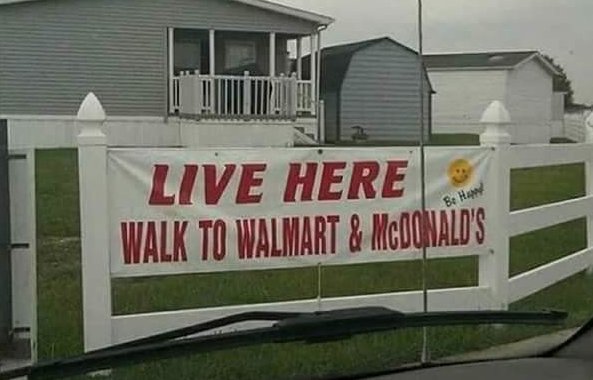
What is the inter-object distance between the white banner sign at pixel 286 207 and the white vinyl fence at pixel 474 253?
0.32 feet

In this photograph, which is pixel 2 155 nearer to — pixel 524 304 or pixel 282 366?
pixel 282 366

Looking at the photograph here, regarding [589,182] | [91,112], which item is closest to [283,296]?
[91,112]

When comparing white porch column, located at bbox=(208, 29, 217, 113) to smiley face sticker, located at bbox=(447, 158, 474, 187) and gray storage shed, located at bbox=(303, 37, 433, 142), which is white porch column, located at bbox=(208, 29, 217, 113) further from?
smiley face sticker, located at bbox=(447, 158, 474, 187)

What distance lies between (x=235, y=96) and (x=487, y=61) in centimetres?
2264

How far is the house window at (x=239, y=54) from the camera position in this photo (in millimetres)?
30016

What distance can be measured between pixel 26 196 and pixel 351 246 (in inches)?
82.9

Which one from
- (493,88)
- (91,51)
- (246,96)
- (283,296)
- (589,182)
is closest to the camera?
(283,296)

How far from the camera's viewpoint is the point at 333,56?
39.3 meters

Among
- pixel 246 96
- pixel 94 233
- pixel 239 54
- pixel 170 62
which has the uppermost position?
pixel 239 54

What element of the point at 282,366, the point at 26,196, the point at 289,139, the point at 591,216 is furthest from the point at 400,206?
the point at 289,139

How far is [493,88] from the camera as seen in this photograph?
1838 inches

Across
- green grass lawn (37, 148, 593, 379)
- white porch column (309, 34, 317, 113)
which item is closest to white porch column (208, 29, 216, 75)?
white porch column (309, 34, 317, 113)

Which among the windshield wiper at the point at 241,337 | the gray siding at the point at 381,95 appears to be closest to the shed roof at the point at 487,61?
the gray siding at the point at 381,95

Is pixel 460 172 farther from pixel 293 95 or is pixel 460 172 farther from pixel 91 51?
pixel 91 51
